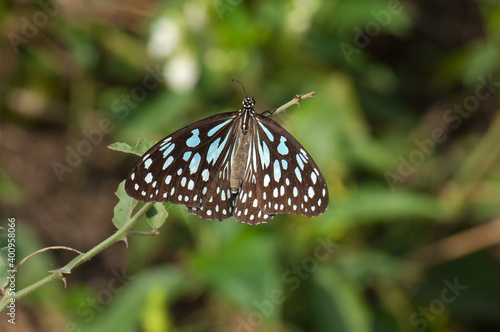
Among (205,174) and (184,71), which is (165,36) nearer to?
(184,71)

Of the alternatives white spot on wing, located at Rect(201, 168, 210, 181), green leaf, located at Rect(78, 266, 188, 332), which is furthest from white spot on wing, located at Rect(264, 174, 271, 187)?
green leaf, located at Rect(78, 266, 188, 332)

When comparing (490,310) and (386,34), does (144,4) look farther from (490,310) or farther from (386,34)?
(490,310)

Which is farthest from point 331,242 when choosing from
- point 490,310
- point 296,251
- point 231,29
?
point 231,29

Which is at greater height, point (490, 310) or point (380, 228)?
point (380, 228)

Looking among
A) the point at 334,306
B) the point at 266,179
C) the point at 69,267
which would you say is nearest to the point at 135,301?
the point at 334,306

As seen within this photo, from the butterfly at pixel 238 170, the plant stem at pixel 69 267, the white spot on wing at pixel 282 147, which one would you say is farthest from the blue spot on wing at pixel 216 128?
the plant stem at pixel 69 267
